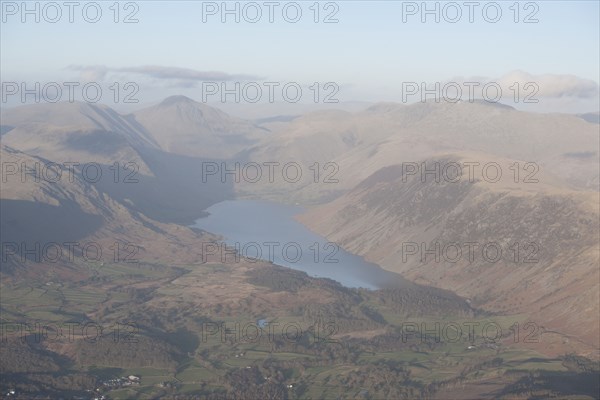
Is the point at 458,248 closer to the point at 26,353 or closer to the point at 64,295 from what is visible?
the point at 64,295

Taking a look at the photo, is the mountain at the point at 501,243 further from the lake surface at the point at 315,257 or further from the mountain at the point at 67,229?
the mountain at the point at 67,229

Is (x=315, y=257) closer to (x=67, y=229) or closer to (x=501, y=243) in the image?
(x=501, y=243)

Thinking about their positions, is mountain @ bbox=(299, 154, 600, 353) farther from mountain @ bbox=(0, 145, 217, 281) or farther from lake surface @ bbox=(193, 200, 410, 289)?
mountain @ bbox=(0, 145, 217, 281)

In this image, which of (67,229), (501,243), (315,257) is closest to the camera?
(501,243)

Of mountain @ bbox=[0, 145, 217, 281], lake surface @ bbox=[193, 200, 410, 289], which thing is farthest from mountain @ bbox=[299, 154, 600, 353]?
mountain @ bbox=[0, 145, 217, 281]

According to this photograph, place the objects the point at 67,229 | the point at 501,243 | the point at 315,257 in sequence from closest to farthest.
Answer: the point at 501,243, the point at 67,229, the point at 315,257

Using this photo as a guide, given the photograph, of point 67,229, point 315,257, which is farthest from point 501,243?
point 67,229

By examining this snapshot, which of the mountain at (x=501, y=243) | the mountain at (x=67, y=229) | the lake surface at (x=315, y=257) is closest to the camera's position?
the mountain at (x=501, y=243)

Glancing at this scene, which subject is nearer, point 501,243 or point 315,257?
point 501,243

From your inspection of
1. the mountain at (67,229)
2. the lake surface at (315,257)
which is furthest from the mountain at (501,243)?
the mountain at (67,229)
